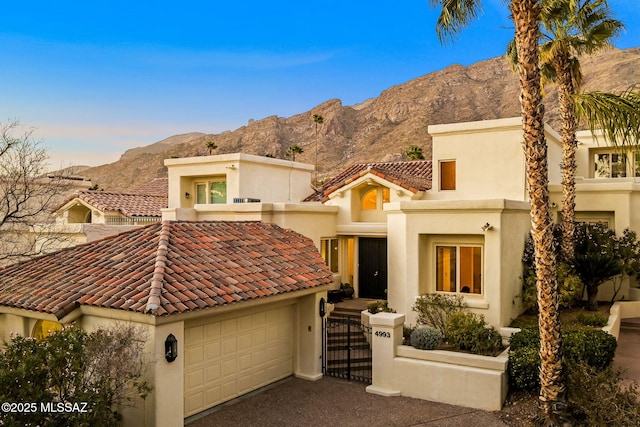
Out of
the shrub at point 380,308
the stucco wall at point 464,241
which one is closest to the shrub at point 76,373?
the shrub at point 380,308

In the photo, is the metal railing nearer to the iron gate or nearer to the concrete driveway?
the iron gate

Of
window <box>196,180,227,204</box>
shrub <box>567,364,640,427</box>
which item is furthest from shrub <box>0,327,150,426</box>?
window <box>196,180,227,204</box>

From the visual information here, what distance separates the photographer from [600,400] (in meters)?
9.31

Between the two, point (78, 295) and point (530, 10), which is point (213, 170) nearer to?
point (78, 295)

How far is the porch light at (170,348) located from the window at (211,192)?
16.6 m

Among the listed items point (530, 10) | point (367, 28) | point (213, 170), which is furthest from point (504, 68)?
point (530, 10)

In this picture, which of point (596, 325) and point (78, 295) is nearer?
point (78, 295)

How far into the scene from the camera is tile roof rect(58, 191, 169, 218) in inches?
1172

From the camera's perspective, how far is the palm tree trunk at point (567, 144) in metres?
17.1

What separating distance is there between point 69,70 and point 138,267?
912 inches

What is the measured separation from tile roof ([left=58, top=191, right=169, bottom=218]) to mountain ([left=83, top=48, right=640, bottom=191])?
48062mm

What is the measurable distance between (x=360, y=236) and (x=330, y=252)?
5.51ft

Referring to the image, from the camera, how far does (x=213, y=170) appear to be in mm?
26234

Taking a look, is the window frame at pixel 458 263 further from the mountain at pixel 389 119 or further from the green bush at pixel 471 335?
the mountain at pixel 389 119
